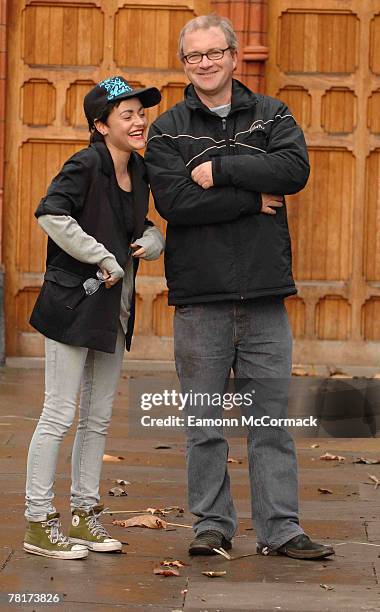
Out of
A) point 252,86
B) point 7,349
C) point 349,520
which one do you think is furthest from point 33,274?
point 349,520

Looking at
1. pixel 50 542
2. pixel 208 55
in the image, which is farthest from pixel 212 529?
pixel 208 55

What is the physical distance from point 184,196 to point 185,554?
1.52m

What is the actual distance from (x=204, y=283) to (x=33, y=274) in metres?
6.11

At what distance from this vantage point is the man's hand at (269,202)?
238 inches

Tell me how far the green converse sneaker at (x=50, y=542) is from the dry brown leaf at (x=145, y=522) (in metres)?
0.70

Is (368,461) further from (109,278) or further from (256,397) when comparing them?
(109,278)

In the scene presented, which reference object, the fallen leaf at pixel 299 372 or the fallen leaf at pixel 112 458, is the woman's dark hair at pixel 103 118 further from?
the fallen leaf at pixel 299 372

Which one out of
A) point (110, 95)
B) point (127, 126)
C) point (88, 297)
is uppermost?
point (110, 95)

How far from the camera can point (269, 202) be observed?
19.9 feet

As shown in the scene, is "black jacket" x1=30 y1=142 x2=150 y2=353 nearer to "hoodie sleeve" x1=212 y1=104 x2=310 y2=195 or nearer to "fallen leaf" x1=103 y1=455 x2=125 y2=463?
"hoodie sleeve" x1=212 y1=104 x2=310 y2=195

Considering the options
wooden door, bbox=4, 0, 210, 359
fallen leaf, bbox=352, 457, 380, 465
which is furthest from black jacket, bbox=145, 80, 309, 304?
wooden door, bbox=4, 0, 210, 359

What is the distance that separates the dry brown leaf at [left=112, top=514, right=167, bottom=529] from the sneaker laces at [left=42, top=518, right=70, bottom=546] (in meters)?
0.71

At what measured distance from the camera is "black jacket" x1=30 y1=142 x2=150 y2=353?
5.95 metres

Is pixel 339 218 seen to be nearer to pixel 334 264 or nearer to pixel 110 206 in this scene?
pixel 334 264
